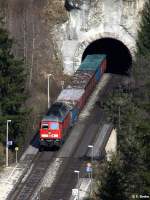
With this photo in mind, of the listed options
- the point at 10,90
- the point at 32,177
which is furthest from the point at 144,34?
the point at 32,177

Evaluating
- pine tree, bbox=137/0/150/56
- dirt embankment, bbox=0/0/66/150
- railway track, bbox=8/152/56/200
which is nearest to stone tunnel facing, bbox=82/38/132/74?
dirt embankment, bbox=0/0/66/150

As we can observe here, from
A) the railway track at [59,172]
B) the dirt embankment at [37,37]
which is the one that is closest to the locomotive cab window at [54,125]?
the railway track at [59,172]

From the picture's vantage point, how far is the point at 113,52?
126 metres

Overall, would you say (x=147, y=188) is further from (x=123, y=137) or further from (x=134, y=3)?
(x=134, y=3)

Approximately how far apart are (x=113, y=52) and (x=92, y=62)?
1593cm

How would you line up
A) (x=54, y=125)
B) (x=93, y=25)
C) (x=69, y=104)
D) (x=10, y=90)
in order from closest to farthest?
1. (x=54, y=125)
2. (x=10, y=90)
3. (x=69, y=104)
4. (x=93, y=25)

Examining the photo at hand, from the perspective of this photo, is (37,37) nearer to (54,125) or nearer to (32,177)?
(54,125)

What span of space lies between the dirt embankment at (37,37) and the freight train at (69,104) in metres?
4.07

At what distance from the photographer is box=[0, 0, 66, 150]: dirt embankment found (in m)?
107

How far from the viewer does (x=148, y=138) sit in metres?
60.9

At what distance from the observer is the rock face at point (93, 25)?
11369cm

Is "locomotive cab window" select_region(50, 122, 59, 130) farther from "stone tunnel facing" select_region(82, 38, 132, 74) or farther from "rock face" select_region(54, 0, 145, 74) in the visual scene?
"stone tunnel facing" select_region(82, 38, 132, 74)

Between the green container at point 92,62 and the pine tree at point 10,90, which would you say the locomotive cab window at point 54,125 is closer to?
the pine tree at point 10,90

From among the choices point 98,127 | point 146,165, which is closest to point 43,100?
point 98,127
